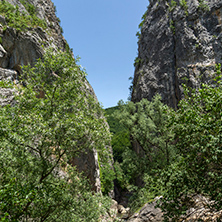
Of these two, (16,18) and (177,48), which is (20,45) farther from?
(177,48)

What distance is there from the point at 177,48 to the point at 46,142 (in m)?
34.5

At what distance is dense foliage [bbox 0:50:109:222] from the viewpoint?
6551 millimetres

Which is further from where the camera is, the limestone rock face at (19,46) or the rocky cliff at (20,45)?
the limestone rock face at (19,46)

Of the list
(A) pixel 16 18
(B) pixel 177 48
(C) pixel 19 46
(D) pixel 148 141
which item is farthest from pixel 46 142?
(B) pixel 177 48

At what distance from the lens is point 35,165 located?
25.2 ft

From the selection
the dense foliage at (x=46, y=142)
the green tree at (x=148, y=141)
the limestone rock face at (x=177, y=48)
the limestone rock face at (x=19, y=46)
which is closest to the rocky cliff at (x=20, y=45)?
the limestone rock face at (x=19, y=46)

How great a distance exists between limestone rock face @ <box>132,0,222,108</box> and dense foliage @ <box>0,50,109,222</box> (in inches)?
1003

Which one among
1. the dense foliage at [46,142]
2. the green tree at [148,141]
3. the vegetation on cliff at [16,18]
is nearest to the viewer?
the dense foliage at [46,142]

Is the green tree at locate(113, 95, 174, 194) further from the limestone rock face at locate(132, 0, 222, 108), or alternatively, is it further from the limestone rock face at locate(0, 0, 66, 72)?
the limestone rock face at locate(0, 0, 66, 72)

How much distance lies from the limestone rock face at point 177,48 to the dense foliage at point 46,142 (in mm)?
25477

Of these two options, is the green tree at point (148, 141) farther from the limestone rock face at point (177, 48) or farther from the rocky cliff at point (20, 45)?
the limestone rock face at point (177, 48)

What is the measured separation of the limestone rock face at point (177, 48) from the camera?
30370mm

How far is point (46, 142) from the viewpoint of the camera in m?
7.38

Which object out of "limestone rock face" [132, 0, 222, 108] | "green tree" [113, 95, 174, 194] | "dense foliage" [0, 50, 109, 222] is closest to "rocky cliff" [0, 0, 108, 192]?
"green tree" [113, 95, 174, 194]
